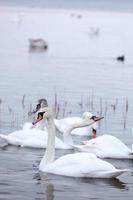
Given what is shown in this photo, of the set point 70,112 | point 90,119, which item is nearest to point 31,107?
point 70,112

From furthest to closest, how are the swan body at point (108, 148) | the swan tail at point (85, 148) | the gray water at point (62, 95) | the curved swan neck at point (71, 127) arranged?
1. the curved swan neck at point (71, 127)
2. the swan tail at point (85, 148)
3. the swan body at point (108, 148)
4. the gray water at point (62, 95)

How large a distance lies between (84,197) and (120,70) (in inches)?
787

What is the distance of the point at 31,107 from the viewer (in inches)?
762

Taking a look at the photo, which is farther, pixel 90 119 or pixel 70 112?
pixel 70 112

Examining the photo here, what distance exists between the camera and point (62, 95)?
22.5m

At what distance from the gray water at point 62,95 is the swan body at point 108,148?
130 mm

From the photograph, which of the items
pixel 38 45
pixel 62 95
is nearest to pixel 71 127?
pixel 62 95

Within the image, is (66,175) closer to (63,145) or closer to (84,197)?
(84,197)

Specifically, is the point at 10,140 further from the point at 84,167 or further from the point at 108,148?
the point at 84,167

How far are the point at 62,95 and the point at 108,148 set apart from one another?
7667 mm

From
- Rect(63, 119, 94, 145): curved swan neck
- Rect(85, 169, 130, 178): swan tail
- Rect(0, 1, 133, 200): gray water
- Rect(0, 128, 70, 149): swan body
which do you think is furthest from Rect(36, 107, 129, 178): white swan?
Rect(63, 119, 94, 145): curved swan neck

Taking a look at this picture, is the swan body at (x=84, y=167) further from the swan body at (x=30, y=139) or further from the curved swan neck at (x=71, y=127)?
the curved swan neck at (x=71, y=127)

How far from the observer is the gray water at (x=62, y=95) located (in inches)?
478

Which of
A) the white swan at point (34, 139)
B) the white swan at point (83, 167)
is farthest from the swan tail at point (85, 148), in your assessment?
the white swan at point (83, 167)
